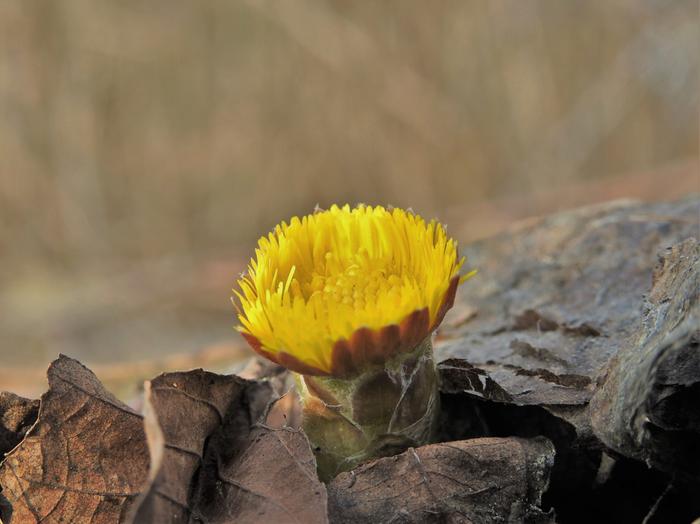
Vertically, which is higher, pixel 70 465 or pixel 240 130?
pixel 240 130

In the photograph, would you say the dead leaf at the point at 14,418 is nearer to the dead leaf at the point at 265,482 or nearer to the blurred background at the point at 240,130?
the dead leaf at the point at 265,482

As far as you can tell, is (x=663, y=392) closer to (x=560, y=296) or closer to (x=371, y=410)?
(x=371, y=410)

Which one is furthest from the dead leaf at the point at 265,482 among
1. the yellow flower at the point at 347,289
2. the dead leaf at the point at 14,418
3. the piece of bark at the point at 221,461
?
the dead leaf at the point at 14,418

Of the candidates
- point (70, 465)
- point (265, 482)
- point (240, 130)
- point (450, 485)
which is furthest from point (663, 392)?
point (240, 130)

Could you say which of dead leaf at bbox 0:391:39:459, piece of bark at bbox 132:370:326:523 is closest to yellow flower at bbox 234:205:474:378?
piece of bark at bbox 132:370:326:523

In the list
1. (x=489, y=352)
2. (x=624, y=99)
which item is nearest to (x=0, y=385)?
(x=489, y=352)

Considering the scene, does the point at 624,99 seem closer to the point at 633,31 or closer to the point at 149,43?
the point at 633,31

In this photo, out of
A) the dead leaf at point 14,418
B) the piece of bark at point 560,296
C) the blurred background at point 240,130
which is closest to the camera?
the dead leaf at point 14,418
